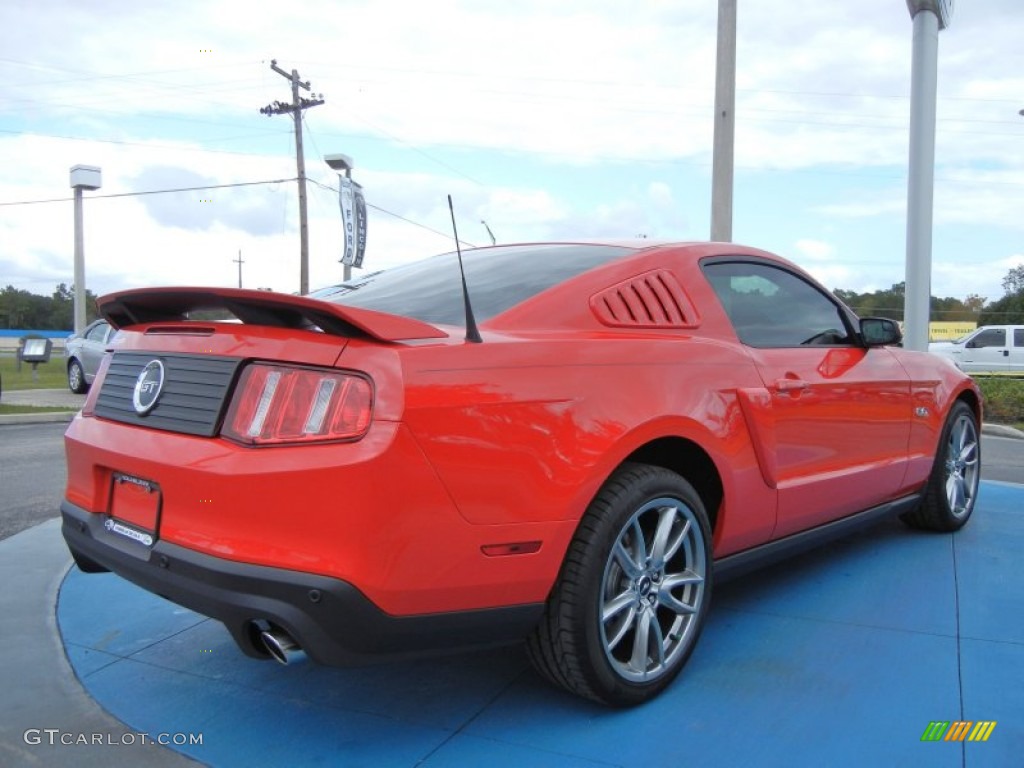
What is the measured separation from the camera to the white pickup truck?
72.1 feet

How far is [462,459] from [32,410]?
11868 mm

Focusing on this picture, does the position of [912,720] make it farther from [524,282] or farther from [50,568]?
[50,568]

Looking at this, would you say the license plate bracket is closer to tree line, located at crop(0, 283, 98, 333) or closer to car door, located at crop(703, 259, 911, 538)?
car door, located at crop(703, 259, 911, 538)

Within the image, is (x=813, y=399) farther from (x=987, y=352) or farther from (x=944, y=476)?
(x=987, y=352)

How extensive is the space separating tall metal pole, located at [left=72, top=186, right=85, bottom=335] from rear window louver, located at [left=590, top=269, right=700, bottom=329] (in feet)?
78.4

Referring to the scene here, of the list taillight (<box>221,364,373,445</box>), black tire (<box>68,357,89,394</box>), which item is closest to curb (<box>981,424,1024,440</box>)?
taillight (<box>221,364,373,445</box>)

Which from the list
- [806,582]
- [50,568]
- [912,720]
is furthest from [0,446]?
[912,720]

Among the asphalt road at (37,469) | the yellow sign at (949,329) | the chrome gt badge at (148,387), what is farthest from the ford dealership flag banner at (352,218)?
the yellow sign at (949,329)

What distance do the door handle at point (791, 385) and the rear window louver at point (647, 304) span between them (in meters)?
0.44

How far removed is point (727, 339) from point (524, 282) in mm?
820

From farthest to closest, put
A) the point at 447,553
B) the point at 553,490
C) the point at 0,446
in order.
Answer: the point at 0,446
the point at 553,490
the point at 447,553

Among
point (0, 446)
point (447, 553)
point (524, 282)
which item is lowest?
point (0, 446)

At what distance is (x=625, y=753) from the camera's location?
236 centimetres

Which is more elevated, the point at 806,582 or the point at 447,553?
the point at 447,553
